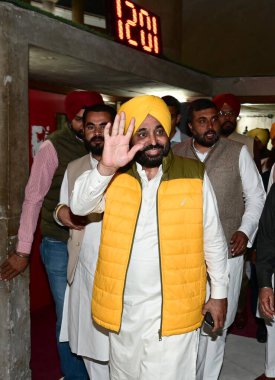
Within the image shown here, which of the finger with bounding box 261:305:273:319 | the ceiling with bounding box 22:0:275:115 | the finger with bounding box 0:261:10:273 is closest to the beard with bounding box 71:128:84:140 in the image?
the finger with bounding box 0:261:10:273

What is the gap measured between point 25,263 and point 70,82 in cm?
299

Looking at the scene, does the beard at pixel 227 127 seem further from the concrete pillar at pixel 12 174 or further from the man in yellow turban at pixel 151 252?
the man in yellow turban at pixel 151 252

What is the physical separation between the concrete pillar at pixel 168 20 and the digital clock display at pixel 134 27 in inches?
175

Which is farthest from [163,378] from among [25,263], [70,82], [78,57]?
[70,82]

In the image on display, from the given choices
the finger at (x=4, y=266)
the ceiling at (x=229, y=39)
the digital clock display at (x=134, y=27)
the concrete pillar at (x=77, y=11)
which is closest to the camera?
the finger at (x=4, y=266)

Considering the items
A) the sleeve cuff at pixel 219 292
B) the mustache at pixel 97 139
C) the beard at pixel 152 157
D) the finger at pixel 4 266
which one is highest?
the mustache at pixel 97 139

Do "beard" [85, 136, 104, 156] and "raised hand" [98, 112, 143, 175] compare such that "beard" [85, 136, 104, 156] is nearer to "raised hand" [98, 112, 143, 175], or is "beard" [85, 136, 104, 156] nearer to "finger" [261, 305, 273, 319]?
"raised hand" [98, 112, 143, 175]

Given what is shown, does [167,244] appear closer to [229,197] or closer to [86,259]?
[86,259]

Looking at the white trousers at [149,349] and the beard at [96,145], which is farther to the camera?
the beard at [96,145]

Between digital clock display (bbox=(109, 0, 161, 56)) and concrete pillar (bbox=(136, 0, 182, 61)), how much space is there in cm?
446

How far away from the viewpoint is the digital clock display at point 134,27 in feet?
17.7

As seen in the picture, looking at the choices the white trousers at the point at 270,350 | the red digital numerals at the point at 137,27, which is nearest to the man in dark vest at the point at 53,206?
the white trousers at the point at 270,350

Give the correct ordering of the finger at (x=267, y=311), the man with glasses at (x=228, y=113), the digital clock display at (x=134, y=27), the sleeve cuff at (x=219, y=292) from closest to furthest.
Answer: the sleeve cuff at (x=219, y=292)
the finger at (x=267, y=311)
the man with glasses at (x=228, y=113)
the digital clock display at (x=134, y=27)

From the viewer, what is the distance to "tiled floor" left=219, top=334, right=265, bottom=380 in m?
4.07
